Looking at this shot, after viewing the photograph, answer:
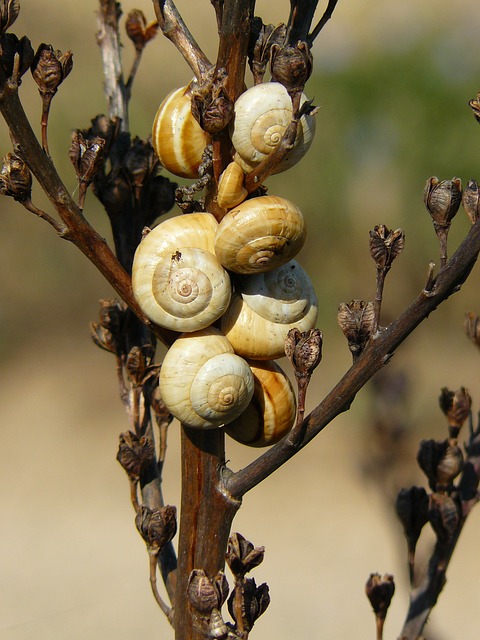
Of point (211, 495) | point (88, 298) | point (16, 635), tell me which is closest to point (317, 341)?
point (211, 495)

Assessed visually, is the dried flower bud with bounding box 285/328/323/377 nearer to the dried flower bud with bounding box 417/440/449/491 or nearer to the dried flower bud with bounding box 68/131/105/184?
Result: the dried flower bud with bounding box 68/131/105/184

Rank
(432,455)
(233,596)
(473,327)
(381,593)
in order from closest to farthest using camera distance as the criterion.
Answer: (233,596) < (381,593) < (432,455) < (473,327)

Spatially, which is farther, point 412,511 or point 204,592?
point 412,511

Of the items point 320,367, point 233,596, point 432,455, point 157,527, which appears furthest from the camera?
point 320,367

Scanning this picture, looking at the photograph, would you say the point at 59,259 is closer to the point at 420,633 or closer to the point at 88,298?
the point at 88,298

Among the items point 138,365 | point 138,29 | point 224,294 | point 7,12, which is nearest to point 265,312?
point 224,294

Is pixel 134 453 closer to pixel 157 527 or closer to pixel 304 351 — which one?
pixel 157 527

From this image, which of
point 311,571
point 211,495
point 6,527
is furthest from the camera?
point 6,527

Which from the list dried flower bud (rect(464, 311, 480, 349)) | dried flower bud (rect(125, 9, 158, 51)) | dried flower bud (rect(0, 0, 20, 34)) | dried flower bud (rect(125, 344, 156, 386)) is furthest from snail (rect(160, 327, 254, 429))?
dried flower bud (rect(125, 9, 158, 51))
